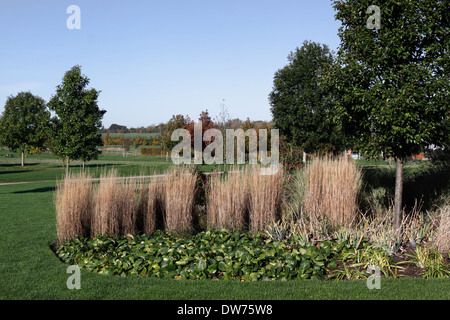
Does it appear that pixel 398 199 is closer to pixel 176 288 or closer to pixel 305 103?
pixel 176 288

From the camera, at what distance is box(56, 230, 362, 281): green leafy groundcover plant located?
4.78 metres

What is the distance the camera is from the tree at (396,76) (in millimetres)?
5859

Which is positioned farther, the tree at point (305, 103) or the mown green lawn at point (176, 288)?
the tree at point (305, 103)

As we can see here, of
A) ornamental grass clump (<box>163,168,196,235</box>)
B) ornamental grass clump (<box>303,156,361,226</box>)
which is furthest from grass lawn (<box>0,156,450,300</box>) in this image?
ornamental grass clump (<box>163,168,196,235</box>)

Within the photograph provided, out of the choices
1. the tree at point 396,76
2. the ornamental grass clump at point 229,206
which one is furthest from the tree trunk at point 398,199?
the ornamental grass clump at point 229,206

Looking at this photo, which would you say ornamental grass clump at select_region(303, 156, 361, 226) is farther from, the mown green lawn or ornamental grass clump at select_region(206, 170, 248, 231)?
the mown green lawn

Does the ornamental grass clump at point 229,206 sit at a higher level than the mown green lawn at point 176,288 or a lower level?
higher

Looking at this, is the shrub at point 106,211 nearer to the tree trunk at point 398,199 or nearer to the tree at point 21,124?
the tree trunk at point 398,199

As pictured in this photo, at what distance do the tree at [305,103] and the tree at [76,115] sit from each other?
945 cm

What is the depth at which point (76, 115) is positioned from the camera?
14258 mm

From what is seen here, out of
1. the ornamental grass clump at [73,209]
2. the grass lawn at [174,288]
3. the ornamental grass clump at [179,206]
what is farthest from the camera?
the ornamental grass clump at [179,206]
